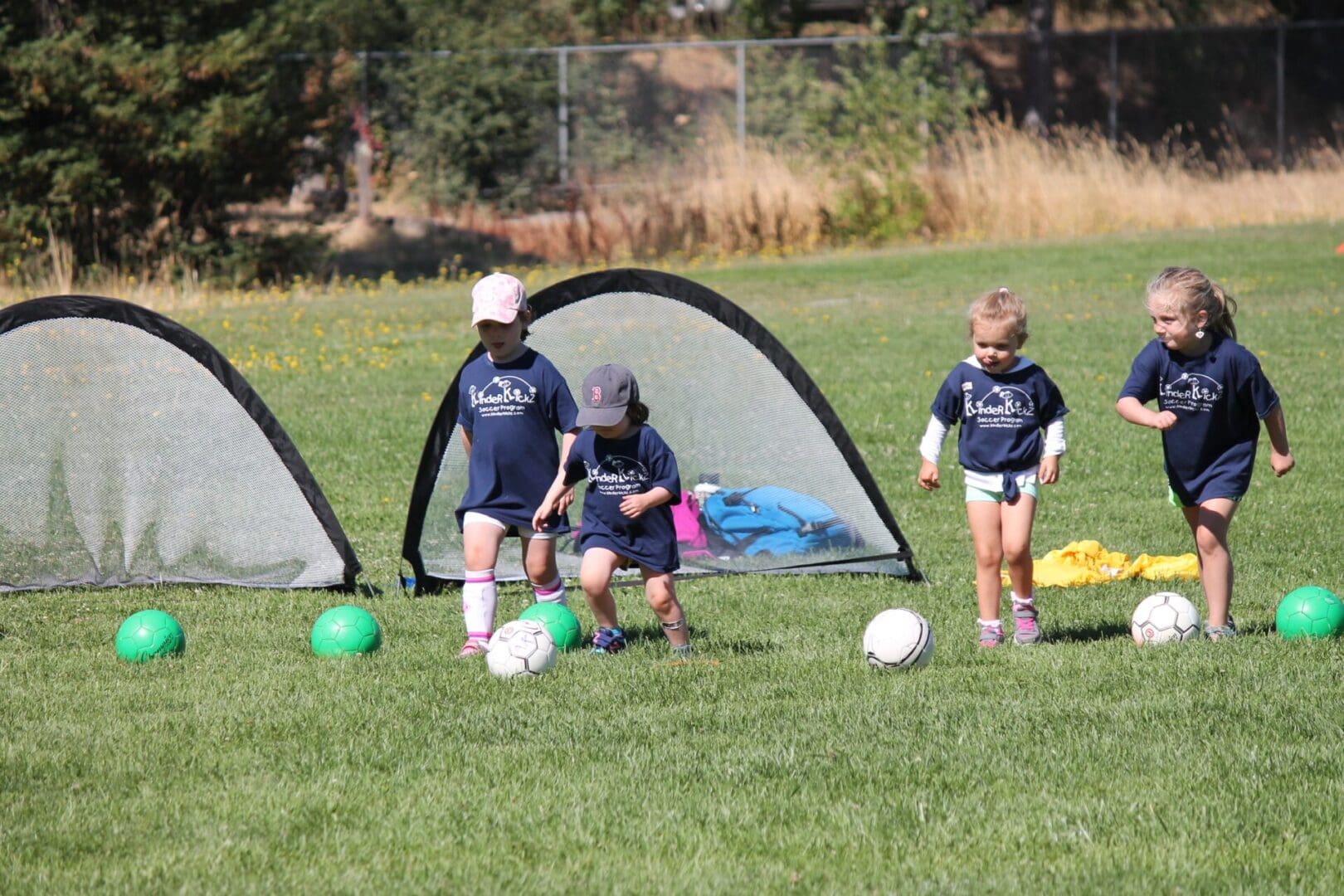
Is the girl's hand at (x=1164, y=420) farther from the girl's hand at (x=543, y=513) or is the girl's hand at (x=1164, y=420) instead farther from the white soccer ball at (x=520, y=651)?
the white soccer ball at (x=520, y=651)

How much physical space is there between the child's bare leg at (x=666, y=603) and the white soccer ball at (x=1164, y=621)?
1.86 metres

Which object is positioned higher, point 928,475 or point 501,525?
point 928,475

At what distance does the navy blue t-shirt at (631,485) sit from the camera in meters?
6.18

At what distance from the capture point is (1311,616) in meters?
6.32

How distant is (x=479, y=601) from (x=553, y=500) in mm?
587

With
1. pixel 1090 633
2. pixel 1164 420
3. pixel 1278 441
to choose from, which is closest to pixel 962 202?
pixel 1090 633

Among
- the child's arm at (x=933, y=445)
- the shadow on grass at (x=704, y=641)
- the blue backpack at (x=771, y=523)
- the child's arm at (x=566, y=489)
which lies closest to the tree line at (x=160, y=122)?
the blue backpack at (x=771, y=523)

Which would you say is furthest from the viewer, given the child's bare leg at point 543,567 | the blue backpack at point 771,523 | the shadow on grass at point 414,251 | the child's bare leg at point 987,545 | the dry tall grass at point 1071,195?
the shadow on grass at point 414,251

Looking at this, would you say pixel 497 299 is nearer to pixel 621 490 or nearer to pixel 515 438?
pixel 515 438

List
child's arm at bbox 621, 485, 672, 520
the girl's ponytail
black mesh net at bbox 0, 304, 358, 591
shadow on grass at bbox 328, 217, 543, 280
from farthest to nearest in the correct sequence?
Answer: shadow on grass at bbox 328, 217, 543, 280 → black mesh net at bbox 0, 304, 358, 591 → the girl's ponytail → child's arm at bbox 621, 485, 672, 520

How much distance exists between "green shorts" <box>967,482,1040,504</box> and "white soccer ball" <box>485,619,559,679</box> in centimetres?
184

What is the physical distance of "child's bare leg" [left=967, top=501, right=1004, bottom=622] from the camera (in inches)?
251

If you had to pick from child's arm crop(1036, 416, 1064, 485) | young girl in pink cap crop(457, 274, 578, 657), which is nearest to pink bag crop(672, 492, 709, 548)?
young girl in pink cap crop(457, 274, 578, 657)

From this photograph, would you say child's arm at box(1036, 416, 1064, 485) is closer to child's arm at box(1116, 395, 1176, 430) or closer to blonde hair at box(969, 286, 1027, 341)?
child's arm at box(1116, 395, 1176, 430)
